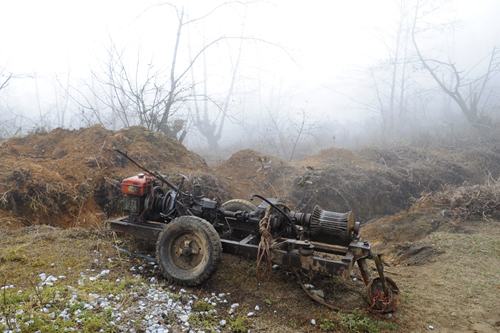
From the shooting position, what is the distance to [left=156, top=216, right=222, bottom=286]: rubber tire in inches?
153

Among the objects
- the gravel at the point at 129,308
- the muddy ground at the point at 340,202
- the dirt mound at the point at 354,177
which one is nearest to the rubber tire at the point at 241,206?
the muddy ground at the point at 340,202

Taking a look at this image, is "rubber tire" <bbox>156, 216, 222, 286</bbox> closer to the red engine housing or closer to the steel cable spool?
the red engine housing

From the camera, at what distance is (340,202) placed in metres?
9.70

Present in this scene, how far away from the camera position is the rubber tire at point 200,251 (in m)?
3.88

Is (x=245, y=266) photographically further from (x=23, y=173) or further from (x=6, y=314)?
(x=23, y=173)

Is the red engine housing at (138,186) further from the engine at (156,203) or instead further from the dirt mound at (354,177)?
the dirt mound at (354,177)

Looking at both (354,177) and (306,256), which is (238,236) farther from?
(354,177)

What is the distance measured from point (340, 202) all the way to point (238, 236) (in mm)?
5505

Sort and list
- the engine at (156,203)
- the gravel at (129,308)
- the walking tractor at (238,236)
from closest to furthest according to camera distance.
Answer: the gravel at (129,308) < the walking tractor at (238,236) < the engine at (156,203)

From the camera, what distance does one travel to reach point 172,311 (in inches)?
134

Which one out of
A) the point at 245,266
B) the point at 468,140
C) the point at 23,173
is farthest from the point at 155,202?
the point at 468,140

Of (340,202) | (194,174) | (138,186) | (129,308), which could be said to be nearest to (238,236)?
(138,186)

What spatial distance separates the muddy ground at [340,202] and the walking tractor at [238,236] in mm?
377

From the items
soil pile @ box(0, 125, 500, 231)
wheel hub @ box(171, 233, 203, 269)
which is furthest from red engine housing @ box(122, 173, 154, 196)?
soil pile @ box(0, 125, 500, 231)
